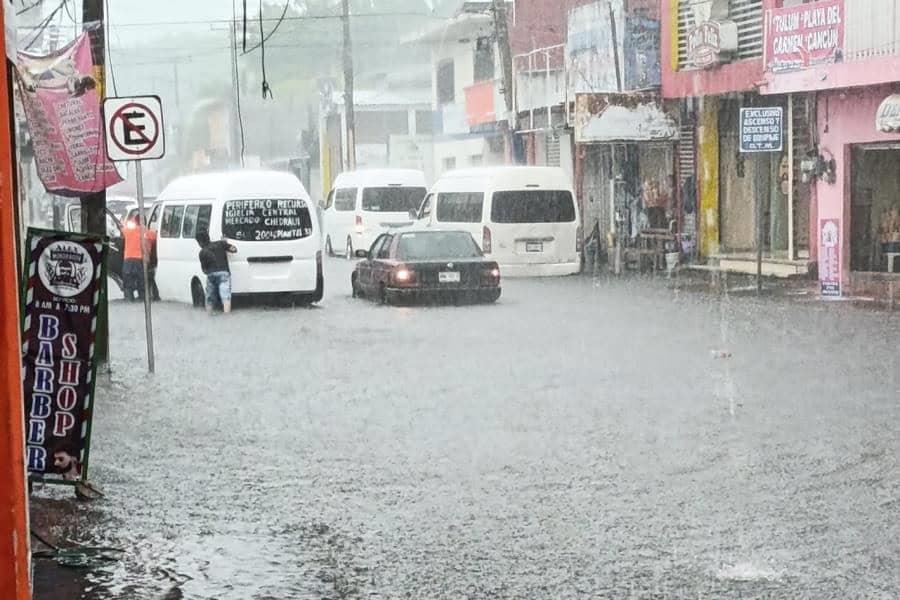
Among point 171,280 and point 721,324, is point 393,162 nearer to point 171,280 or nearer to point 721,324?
point 171,280

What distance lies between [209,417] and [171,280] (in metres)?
12.9

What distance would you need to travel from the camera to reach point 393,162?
6088 cm

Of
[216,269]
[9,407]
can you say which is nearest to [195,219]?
[216,269]

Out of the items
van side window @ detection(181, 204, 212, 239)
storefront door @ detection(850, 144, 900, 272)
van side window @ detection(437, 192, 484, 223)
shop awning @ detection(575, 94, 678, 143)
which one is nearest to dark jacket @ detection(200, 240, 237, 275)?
van side window @ detection(181, 204, 212, 239)

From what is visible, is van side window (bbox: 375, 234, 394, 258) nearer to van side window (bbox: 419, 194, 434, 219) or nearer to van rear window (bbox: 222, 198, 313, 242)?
van rear window (bbox: 222, 198, 313, 242)

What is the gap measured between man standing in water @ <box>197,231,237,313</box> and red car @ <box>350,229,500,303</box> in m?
2.63

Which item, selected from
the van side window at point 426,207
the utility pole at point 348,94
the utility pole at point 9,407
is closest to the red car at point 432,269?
the van side window at point 426,207

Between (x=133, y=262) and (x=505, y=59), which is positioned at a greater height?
(x=505, y=59)

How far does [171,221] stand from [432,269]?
453 centimetres

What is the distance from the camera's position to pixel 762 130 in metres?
24.2

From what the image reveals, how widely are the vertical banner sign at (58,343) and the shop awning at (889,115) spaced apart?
16.5 metres

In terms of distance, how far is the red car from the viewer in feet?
79.6

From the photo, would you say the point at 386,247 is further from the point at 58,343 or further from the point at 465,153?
the point at 465,153

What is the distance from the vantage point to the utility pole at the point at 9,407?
479 cm
